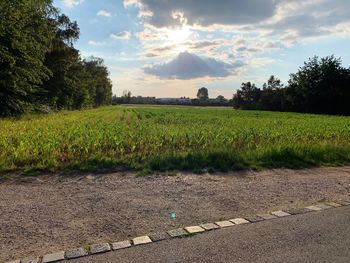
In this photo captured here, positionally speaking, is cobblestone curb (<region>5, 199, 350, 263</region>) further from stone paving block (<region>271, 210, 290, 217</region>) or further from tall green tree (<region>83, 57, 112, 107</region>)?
tall green tree (<region>83, 57, 112, 107</region>)

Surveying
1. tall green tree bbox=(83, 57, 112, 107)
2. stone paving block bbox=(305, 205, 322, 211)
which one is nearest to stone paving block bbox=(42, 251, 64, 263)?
stone paving block bbox=(305, 205, 322, 211)

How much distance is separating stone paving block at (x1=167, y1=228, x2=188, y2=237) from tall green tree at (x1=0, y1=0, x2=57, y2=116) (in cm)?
2282

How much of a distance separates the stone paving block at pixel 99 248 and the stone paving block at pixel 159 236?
0.60 m

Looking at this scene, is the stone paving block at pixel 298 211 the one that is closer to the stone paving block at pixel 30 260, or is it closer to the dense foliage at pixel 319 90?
the stone paving block at pixel 30 260

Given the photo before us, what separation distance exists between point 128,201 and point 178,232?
1.67 m

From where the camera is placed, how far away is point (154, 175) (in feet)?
25.5

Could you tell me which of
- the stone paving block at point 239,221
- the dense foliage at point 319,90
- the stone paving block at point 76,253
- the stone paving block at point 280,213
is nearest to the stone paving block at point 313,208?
the stone paving block at point 280,213

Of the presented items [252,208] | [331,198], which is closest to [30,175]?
[252,208]

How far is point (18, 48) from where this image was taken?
82.5 feet

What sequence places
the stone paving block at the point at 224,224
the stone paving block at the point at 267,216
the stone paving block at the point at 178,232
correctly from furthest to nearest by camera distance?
the stone paving block at the point at 267,216
the stone paving block at the point at 224,224
the stone paving block at the point at 178,232

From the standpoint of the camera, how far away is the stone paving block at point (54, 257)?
3744 mm

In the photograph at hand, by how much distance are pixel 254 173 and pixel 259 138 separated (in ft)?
22.9

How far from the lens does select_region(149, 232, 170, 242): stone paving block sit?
4297mm

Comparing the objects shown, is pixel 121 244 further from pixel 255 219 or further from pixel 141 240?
pixel 255 219
